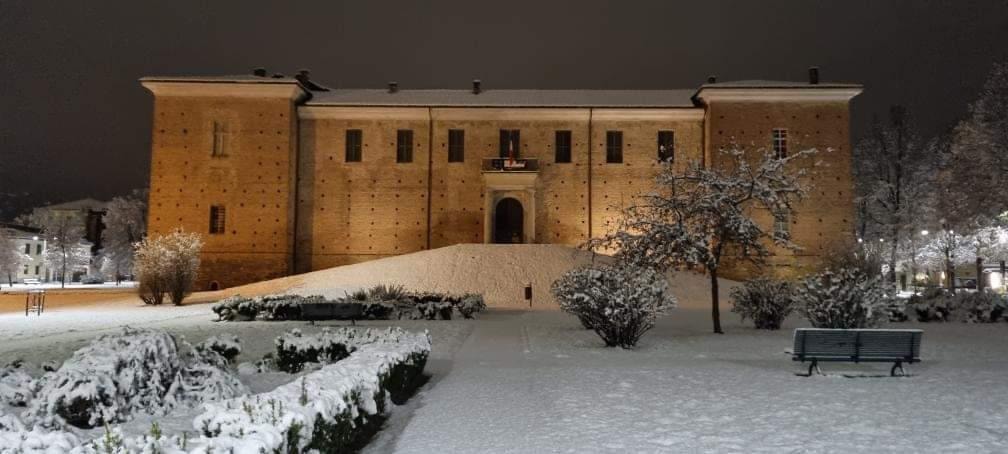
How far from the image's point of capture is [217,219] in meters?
36.5

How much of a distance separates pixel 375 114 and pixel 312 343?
28.6 m

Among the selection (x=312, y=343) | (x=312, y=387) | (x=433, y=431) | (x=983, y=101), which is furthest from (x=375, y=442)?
(x=983, y=101)

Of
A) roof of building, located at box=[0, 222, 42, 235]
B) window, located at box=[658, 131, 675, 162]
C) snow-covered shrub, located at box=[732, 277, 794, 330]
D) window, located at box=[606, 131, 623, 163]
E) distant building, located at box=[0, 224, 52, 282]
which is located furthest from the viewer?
roof of building, located at box=[0, 222, 42, 235]

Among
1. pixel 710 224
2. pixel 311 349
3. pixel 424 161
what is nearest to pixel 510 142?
pixel 424 161

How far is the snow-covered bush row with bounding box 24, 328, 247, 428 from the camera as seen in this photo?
21.8 ft

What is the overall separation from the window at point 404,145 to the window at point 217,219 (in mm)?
9152

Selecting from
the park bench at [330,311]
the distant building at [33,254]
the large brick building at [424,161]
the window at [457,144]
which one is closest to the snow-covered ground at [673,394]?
the park bench at [330,311]

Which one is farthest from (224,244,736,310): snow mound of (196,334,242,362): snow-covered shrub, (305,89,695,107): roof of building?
(196,334,242,362): snow-covered shrub

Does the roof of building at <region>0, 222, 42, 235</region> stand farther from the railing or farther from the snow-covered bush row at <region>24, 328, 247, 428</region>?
the snow-covered bush row at <region>24, 328, 247, 428</region>

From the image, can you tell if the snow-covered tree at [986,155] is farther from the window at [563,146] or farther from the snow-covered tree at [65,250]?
the snow-covered tree at [65,250]

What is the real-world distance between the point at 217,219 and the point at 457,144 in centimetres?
1270

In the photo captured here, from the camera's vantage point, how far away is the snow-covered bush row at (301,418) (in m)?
3.98

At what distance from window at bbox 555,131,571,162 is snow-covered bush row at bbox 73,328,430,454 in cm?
3084

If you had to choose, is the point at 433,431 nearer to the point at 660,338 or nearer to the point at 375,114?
the point at 660,338
